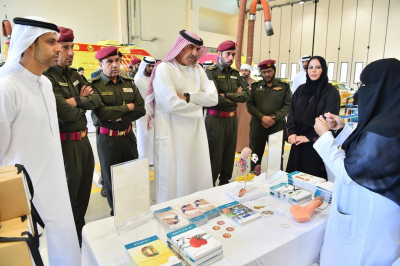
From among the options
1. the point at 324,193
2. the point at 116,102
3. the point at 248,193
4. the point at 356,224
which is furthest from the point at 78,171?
the point at 356,224

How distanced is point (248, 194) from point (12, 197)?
4.52 feet

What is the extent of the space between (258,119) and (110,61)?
2188 millimetres

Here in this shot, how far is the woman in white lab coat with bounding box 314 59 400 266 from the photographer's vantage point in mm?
1159

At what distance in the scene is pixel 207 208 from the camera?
1625 millimetres

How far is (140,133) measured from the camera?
457 cm

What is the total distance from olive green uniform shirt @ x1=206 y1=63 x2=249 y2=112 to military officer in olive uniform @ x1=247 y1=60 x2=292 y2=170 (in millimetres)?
443

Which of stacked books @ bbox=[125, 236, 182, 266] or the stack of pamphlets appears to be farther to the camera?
the stack of pamphlets

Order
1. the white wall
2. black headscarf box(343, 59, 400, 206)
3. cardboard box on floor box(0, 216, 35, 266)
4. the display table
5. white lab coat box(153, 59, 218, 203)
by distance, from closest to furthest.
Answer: cardboard box on floor box(0, 216, 35, 266) < black headscarf box(343, 59, 400, 206) < the display table < white lab coat box(153, 59, 218, 203) < the white wall

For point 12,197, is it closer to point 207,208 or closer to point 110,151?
point 207,208

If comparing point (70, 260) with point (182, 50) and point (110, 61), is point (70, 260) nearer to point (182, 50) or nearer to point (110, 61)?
point (110, 61)

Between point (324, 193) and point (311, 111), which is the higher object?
point (311, 111)

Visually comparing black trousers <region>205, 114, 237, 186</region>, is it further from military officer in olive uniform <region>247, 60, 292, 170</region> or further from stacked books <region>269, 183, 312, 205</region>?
stacked books <region>269, 183, 312, 205</region>

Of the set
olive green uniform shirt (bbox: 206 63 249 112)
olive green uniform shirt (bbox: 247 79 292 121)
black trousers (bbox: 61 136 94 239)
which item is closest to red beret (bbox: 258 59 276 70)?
olive green uniform shirt (bbox: 247 79 292 121)

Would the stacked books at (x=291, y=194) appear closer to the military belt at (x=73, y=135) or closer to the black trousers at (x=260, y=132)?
the military belt at (x=73, y=135)
